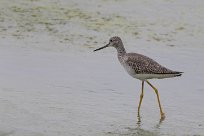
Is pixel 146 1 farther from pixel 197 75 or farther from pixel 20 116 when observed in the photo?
pixel 20 116

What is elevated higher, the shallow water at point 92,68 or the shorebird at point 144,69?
the shorebird at point 144,69

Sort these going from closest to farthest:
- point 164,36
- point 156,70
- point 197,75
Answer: point 156,70 → point 197,75 → point 164,36

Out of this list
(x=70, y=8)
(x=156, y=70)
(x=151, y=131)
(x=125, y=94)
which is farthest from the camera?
(x=70, y=8)


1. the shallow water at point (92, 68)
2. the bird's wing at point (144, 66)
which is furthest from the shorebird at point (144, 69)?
the shallow water at point (92, 68)

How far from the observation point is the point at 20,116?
34.0 ft

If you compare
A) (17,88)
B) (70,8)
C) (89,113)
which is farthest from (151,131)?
(70,8)

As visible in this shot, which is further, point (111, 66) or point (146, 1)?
point (146, 1)

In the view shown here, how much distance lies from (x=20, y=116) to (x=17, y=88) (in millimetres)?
1639

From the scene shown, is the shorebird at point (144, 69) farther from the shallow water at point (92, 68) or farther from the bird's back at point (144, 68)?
the shallow water at point (92, 68)

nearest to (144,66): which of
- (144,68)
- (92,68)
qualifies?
(144,68)

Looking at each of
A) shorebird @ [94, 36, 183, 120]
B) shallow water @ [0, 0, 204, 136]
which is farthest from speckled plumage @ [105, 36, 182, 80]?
shallow water @ [0, 0, 204, 136]

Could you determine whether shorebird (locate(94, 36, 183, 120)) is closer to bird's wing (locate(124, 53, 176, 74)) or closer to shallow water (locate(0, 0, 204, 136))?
bird's wing (locate(124, 53, 176, 74))

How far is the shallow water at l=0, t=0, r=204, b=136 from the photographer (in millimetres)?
10359

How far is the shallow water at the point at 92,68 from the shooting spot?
1036cm
